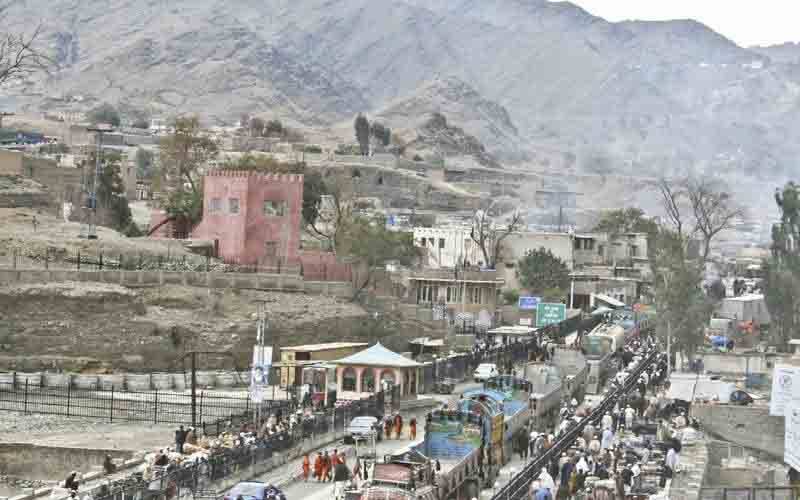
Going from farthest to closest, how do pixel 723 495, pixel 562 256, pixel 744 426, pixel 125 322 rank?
pixel 562 256, pixel 125 322, pixel 744 426, pixel 723 495

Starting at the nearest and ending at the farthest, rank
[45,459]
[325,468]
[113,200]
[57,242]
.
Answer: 1. [325,468]
2. [45,459]
3. [57,242]
4. [113,200]

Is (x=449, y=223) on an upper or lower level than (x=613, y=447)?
upper

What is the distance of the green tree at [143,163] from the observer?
131250 mm

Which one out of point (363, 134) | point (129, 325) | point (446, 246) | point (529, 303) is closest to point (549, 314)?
point (529, 303)

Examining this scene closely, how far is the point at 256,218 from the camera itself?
75.6 metres

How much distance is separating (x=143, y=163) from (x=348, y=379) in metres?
90.9

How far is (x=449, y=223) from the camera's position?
4437 inches

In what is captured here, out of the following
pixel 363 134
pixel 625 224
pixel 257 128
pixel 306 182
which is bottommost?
pixel 625 224

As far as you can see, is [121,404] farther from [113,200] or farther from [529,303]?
[113,200]

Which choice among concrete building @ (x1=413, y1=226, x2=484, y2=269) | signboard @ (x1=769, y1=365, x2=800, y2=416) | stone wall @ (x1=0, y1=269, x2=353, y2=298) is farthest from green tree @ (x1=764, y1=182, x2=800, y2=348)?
concrete building @ (x1=413, y1=226, x2=484, y2=269)

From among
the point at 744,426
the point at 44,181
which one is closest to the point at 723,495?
the point at 744,426

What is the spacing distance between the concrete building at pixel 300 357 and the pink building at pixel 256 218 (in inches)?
662

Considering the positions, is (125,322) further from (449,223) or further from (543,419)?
(449,223)

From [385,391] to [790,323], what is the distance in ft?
71.3
